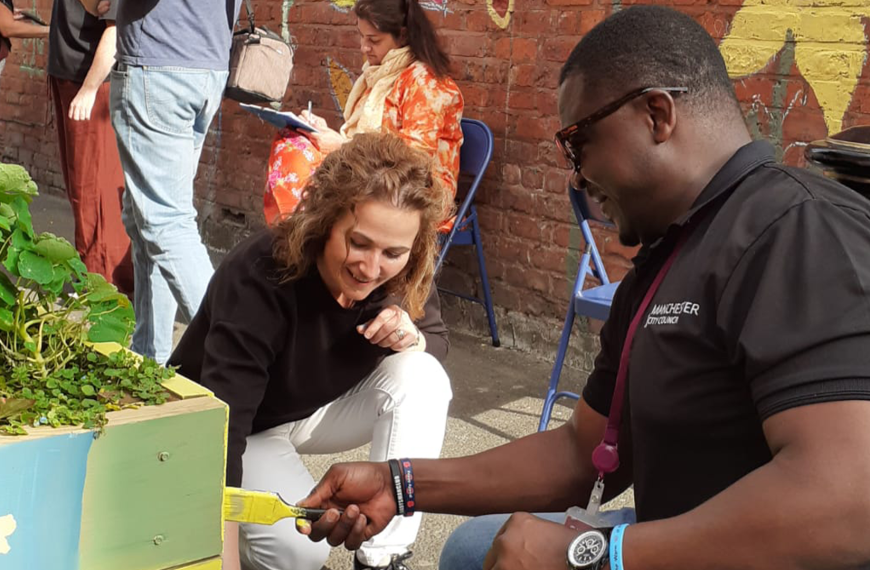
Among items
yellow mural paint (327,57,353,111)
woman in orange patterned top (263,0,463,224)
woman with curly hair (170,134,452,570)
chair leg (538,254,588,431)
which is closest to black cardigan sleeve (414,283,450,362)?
woman with curly hair (170,134,452,570)

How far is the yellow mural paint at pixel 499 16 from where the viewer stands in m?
4.74

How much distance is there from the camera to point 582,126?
1604mm

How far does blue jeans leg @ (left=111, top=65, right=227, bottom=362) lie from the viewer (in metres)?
3.83

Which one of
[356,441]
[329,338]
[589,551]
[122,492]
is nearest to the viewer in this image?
[589,551]

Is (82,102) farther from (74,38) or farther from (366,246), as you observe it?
(366,246)

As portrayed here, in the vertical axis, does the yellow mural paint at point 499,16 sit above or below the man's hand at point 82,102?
above

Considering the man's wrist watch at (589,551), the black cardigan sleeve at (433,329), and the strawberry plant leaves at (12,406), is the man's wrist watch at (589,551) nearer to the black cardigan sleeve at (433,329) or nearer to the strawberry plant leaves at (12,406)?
the strawberry plant leaves at (12,406)

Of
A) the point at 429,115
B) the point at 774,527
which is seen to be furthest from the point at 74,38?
the point at 774,527

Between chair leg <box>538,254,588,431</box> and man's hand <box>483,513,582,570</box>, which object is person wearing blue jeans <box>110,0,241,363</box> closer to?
chair leg <box>538,254,588,431</box>

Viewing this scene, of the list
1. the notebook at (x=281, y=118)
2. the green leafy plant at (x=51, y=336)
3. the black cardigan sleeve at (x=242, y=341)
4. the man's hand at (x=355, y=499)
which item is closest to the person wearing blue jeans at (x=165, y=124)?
the notebook at (x=281, y=118)

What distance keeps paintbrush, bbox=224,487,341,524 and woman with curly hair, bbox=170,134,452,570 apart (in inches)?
26.7

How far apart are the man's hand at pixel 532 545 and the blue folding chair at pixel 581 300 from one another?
6.63 feet

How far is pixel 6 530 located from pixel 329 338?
49.6 inches

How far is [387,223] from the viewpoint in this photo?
2.53 meters
